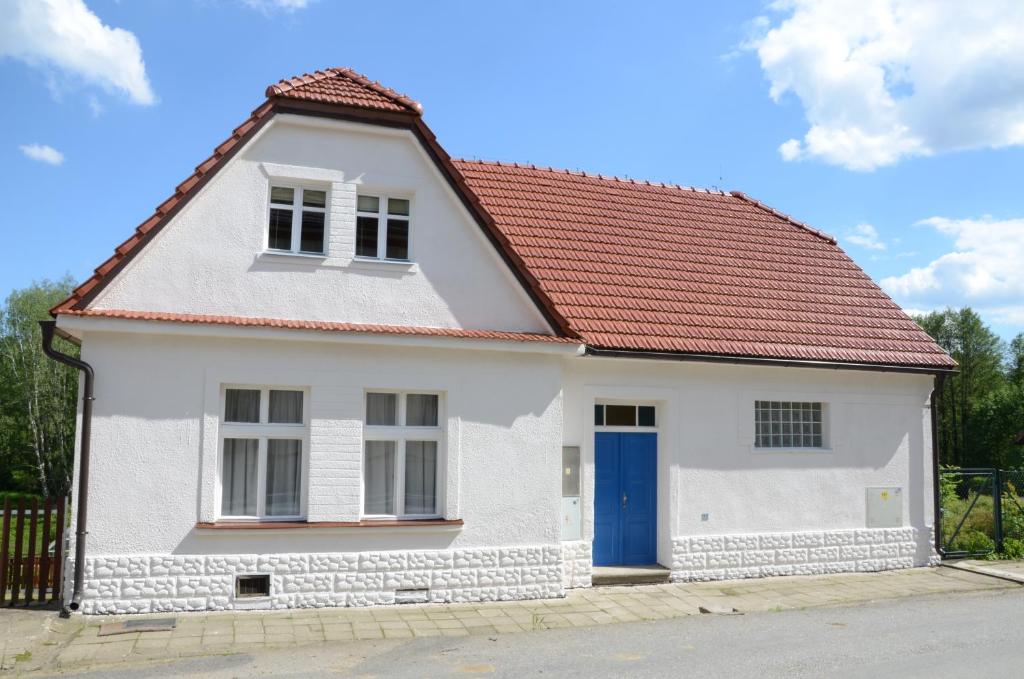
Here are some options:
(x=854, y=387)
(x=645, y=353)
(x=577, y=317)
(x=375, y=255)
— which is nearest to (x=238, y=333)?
(x=375, y=255)

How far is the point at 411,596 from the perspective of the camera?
1027cm

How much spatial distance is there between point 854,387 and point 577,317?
519 cm

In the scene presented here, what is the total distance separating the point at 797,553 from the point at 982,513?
199 inches

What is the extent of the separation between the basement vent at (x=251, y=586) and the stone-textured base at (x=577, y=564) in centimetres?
404

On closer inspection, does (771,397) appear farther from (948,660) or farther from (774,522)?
(948,660)

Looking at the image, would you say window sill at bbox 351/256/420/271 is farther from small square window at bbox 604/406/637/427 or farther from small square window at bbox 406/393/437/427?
small square window at bbox 604/406/637/427

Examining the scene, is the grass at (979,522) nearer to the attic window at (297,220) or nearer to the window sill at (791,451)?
the window sill at (791,451)

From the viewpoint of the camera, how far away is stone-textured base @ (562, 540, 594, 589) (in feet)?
37.4

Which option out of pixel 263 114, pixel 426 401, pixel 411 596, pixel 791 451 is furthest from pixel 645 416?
pixel 263 114

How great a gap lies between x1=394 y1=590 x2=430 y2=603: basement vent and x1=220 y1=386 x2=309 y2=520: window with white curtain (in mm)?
1604

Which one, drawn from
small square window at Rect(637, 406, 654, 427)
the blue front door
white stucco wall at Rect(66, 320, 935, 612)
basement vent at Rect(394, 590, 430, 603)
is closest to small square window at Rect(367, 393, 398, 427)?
white stucco wall at Rect(66, 320, 935, 612)

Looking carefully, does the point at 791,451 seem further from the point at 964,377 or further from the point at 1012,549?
the point at 964,377

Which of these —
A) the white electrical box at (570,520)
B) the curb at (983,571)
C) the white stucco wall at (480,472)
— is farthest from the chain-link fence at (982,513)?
the white electrical box at (570,520)

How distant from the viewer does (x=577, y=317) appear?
12.0 metres
